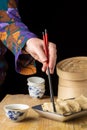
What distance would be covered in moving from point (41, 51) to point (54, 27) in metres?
1.05

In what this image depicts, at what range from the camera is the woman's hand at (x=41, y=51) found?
1406mm

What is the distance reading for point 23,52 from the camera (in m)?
1.61

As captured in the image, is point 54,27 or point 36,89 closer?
point 36,89

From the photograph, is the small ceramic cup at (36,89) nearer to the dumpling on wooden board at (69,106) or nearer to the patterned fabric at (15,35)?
the patterned fabric at (15,35)

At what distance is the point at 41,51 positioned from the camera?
4.70ft

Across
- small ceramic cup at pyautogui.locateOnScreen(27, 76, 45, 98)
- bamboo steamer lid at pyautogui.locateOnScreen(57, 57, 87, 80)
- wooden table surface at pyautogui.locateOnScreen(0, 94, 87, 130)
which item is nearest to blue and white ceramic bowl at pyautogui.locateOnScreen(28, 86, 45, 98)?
small ceramic cup at pyautogui.locateOnScreen(27, 76, 45, 98)

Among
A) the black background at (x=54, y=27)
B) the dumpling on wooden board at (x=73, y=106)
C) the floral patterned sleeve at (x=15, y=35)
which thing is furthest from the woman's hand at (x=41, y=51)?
the black background at (x=54, y=27)

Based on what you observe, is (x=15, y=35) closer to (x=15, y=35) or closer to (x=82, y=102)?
(x=15, y=35)

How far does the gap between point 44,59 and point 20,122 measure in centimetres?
25

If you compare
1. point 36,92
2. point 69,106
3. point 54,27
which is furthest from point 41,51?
point 54,27

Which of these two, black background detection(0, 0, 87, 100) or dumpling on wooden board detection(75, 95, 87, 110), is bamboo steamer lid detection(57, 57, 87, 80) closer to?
dumpling on wooden board detection(75, 95, 87, 110)

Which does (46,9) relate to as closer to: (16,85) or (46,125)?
(16,85)

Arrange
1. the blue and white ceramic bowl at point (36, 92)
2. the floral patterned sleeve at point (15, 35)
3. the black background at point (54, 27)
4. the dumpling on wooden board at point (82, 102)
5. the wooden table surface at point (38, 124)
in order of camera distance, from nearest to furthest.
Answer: the wooden table surface at point (38, 124)
the dumpling on wooden board at point (82, 102)
the floral patterned sleeve at point (15, 35)
the blue and white ceramic bowl at point (36, 92)
the black background at point (54, 27)

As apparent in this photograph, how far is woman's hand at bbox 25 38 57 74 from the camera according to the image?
4.61 ft
